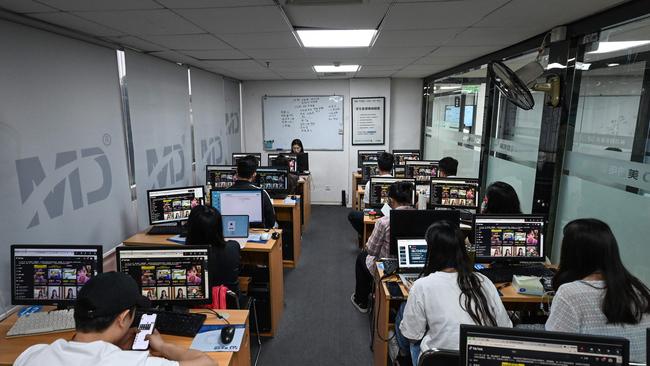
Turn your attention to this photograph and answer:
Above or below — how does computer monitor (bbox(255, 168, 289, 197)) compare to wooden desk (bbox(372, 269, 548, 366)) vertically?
above

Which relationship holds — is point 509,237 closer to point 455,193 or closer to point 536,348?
point 455,193

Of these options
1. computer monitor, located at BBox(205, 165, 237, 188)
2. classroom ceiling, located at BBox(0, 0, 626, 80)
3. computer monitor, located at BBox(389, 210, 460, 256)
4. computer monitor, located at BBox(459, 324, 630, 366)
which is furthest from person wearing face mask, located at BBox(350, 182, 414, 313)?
computer monitor, located at BBox(205, 165, 237, 188)

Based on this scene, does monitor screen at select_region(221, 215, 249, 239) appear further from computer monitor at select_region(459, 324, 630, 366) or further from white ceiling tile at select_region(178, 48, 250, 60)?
computer monitor at select_region(459, 324, 630, 366)

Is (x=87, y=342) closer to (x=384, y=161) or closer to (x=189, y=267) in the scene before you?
(x=189, y=267)

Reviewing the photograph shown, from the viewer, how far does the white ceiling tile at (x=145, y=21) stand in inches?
92.4

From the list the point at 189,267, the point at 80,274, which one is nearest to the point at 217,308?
the point at 189,267

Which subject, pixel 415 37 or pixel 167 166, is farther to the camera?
pixel 167 166

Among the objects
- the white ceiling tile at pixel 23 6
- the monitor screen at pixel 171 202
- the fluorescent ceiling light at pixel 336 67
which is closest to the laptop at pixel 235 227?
the monitor screen at pixel 171 202

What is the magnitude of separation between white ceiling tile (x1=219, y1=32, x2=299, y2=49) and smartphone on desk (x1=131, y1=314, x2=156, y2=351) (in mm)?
2310

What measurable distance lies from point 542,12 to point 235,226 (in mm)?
2967

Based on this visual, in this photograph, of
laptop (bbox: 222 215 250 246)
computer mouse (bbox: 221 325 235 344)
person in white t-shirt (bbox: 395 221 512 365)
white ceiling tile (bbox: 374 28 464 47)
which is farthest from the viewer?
laptop (bbox: 222 215 250 246)

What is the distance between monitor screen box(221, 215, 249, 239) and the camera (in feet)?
10.8

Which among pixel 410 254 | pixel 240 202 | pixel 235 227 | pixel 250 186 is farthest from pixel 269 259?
pixel 410 254

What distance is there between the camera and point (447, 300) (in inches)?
67.6
